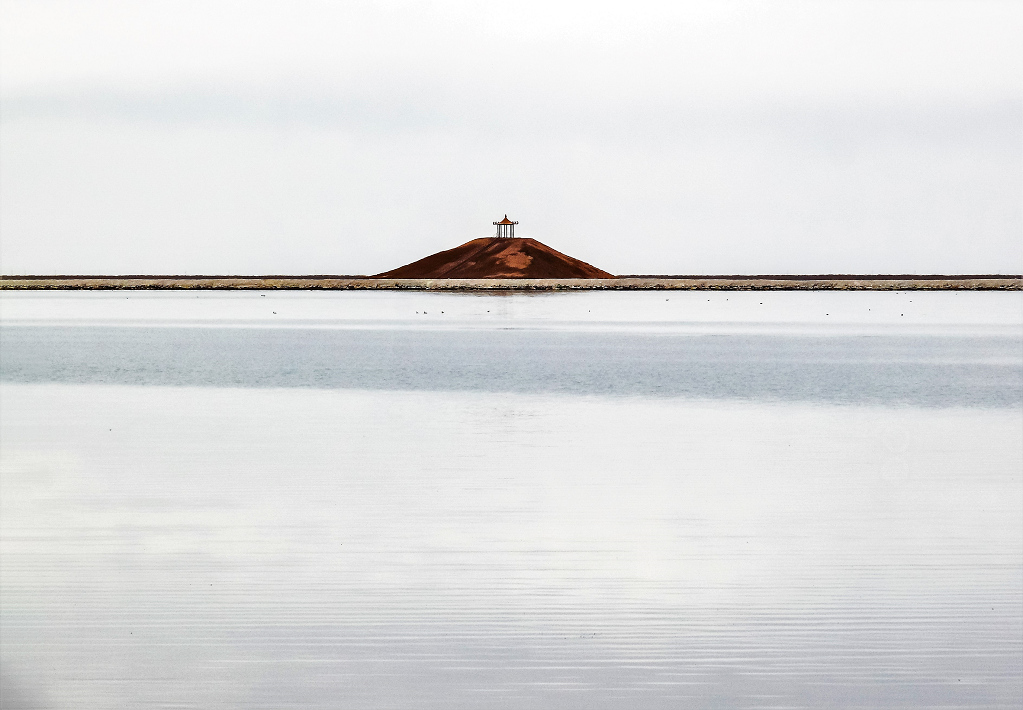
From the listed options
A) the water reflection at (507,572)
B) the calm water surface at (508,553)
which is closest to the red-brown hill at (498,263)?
the calm water surface at (508,553)

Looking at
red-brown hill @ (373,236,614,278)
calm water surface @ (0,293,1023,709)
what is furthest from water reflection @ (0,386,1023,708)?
red-brown hill @ (373,236,614,278)

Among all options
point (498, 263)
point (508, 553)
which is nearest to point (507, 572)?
point (508, 553)

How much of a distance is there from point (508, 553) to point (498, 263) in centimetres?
13610

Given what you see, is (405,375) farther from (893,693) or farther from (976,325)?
(976,325)

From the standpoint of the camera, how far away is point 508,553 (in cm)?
772

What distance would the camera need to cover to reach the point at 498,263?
470 feet

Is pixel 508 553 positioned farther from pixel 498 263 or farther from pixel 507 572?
pixel 498 263

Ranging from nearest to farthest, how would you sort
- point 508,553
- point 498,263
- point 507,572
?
point 507,572 → point 508,553 → point 498,263

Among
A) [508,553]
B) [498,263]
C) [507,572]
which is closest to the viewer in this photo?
[507,572]

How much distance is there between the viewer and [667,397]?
2086 centimetres

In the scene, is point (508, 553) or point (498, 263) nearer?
point (508, 553)

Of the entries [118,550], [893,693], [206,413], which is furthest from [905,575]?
[206,413]

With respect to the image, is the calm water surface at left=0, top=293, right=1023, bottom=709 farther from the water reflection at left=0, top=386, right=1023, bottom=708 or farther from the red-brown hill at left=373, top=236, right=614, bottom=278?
the red-brown hill at left=373, top=236, right=614, bottom=278

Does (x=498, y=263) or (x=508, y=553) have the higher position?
(x=498, y=263)
